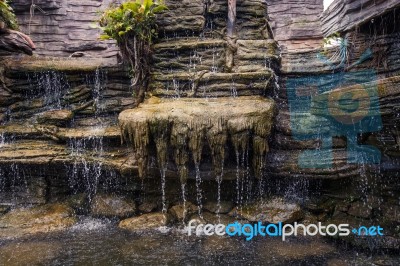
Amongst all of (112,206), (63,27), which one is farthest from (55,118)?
(63,27)

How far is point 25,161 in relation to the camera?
7863mm

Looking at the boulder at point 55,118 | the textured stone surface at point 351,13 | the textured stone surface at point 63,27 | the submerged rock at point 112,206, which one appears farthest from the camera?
the textured stone surface at point 63,27

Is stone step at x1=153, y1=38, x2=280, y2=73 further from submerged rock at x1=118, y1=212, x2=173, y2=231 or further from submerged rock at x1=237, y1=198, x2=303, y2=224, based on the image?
submerged rock at x1=118, y1=212, x2=173, y2=231

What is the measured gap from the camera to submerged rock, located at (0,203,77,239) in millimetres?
7273

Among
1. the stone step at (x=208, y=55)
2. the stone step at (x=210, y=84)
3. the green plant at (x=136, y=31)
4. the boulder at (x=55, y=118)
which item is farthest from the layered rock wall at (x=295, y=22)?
the boulder at (x=55, y=118)

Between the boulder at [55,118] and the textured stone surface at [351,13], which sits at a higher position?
the textured stone surface at [351,13]

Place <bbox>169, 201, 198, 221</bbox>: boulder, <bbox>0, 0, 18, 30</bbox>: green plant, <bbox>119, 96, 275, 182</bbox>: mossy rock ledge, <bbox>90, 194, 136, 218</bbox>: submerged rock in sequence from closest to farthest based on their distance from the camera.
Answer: <bbox>119, 96, 275, 182</bbox>: mossy rock ledge < <bbox>169, 201, 198, 221</bbox>: boulder < <bbox>90, 194, 136, 218</bbox>: submerged rock < <bbox>0, 0, 18, 30</bbox>: green plant

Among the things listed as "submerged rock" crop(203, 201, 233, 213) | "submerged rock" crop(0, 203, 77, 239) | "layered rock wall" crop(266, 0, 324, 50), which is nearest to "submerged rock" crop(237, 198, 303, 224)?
"submerged rock" crop(203, 201, 233, 213)

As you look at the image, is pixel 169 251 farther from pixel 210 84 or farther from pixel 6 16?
pixel 6 16

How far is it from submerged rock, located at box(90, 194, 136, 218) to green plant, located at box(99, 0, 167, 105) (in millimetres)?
2761

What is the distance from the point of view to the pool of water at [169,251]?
232 inches

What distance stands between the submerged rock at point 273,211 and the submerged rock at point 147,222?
71.5 inches

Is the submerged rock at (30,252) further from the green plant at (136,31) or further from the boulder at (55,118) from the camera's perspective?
the green plant at (136,31)

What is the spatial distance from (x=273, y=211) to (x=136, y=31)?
572 centimetres
